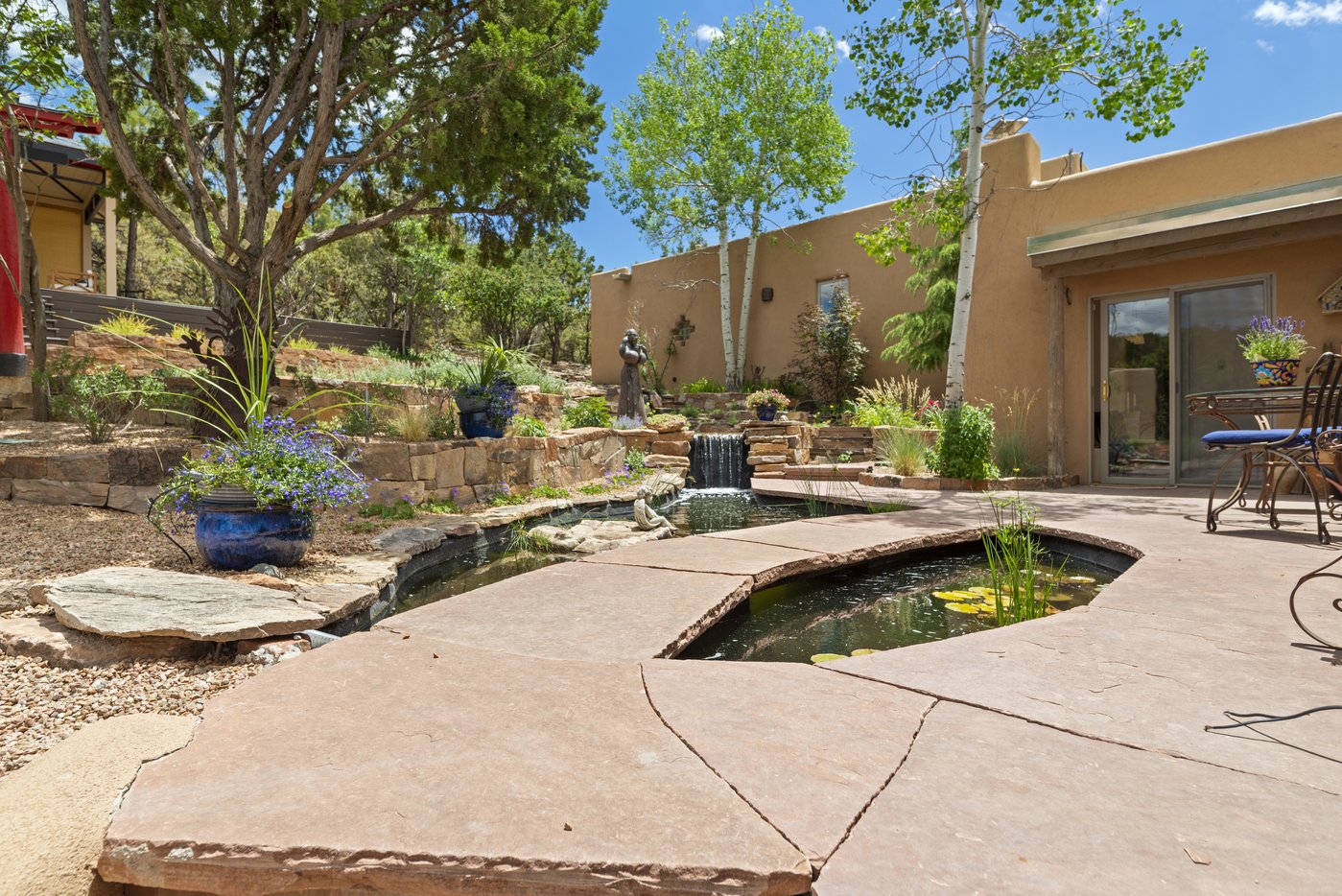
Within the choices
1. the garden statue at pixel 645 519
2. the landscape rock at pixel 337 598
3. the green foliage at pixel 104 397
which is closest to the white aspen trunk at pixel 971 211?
the garden statue at pixel 645 519

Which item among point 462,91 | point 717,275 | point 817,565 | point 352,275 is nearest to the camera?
point 817,565

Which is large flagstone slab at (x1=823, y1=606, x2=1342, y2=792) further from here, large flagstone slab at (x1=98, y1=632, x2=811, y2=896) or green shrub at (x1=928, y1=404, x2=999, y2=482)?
green shrub at (x1=928, y1=404, x2=999, y2=482)

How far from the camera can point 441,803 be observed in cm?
110

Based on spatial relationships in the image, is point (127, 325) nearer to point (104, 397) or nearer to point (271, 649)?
point (104, 397)

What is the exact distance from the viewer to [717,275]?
14.5m

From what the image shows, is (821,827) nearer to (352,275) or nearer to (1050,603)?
(1050,603)

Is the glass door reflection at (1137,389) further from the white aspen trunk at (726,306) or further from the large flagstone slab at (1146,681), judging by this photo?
the white aspen trunk at (726,306)

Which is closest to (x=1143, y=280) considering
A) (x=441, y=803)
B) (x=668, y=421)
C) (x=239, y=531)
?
(x=668, y=421)

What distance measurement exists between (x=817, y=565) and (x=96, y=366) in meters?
9.36

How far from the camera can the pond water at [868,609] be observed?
251cm

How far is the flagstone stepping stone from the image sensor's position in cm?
212

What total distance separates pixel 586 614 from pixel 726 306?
11667 mm

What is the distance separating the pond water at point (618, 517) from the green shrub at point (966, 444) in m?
1.66

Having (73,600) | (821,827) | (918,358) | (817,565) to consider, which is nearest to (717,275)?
(918,358)
